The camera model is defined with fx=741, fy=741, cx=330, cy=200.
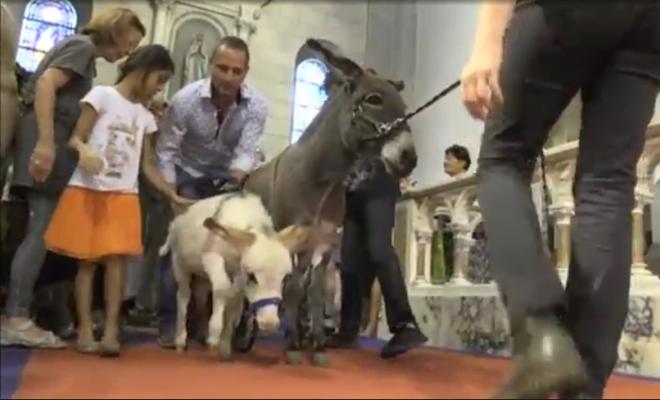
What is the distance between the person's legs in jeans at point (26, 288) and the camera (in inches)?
93.0

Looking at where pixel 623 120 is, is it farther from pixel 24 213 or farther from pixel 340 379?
pixel 24 213

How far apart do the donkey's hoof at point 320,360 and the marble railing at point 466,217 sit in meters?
1.01

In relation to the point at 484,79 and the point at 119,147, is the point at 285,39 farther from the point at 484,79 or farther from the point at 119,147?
the point at 484,79

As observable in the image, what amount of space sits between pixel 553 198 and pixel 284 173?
1.18 meters

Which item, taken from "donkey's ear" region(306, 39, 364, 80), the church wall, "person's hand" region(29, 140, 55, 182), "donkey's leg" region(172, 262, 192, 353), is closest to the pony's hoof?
"donkey's leg" region(172, 262, 192, 353)

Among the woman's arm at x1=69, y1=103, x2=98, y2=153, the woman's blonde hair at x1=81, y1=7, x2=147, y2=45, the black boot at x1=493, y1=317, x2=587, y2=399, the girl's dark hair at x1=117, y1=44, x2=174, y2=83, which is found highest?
the woman's blonde hair at x1=81, y1=7, x2=147, y2=45

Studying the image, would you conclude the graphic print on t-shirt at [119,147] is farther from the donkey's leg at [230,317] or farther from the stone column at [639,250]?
the stone column at [639,250]

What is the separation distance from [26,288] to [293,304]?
86cm

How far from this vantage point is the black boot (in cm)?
120

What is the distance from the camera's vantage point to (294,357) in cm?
236

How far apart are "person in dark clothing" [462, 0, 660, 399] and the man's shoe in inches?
53.1

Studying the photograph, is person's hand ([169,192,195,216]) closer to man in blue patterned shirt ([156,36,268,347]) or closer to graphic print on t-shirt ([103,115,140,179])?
man in blue patterned shirt ([156,36,268,347])

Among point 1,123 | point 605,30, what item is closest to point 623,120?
point 605,30

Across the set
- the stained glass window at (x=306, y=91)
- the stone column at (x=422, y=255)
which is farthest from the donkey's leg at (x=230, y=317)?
the stained glass window at (x=306, y=91)
